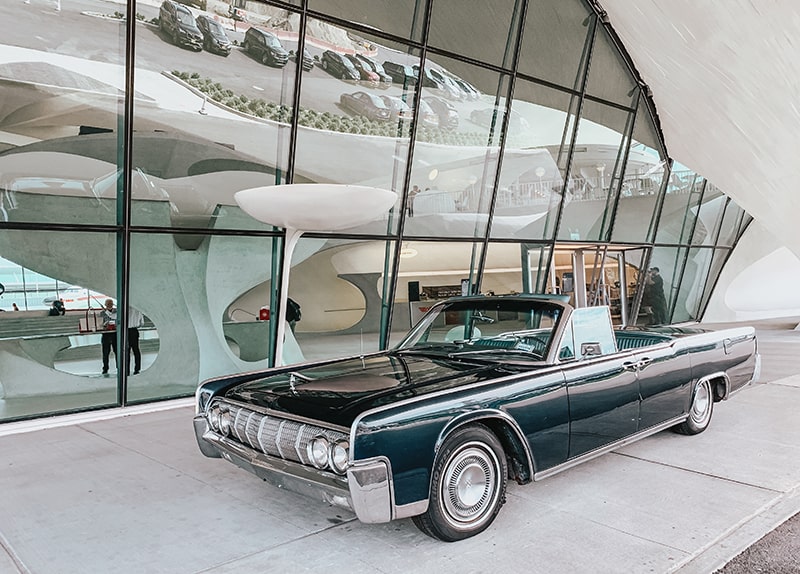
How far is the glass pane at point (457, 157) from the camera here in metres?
10.2

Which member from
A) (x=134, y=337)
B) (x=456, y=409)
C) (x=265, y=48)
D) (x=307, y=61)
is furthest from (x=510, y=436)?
(x=307, y=61)

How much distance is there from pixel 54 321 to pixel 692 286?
49.7 ft

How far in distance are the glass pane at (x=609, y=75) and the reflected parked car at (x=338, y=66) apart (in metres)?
5.77

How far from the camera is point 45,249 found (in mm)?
7027

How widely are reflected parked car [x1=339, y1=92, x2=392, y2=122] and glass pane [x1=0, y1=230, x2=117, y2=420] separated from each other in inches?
159

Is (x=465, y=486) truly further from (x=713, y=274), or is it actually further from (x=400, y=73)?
(x=713, y=274)

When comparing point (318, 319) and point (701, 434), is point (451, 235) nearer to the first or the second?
point (318, 319)

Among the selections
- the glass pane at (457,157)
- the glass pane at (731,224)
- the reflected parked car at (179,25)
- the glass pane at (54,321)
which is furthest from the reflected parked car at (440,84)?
the glass pane at (731,224)

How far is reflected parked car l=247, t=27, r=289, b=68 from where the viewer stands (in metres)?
8.28

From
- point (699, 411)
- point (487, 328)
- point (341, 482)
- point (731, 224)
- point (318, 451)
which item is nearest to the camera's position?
point (341, 482)

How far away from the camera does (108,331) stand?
24.5 ft

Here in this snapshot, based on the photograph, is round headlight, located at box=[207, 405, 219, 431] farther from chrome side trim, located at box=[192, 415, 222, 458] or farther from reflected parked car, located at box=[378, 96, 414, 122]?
reflected parked car, located at box=[378, 96, 414, 122]

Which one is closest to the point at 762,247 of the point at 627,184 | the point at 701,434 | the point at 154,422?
the point at 627,184

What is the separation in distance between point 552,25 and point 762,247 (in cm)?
926
